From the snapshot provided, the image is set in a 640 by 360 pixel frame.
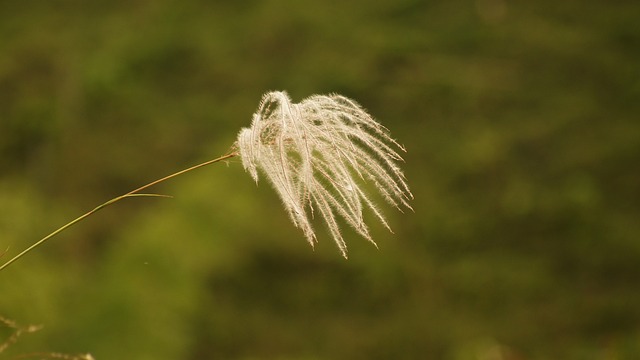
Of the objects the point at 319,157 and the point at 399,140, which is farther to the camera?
the point at 399,140

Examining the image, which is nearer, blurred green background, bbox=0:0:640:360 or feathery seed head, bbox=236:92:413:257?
feathery seed head, bbox=236:92:413:257

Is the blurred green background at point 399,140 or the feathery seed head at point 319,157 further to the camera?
the blurred green background at point 399,140

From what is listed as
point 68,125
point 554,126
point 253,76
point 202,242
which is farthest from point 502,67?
point 202,242

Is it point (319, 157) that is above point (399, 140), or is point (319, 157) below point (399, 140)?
below

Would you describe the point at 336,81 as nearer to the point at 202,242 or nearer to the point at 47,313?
the point at 202,242
